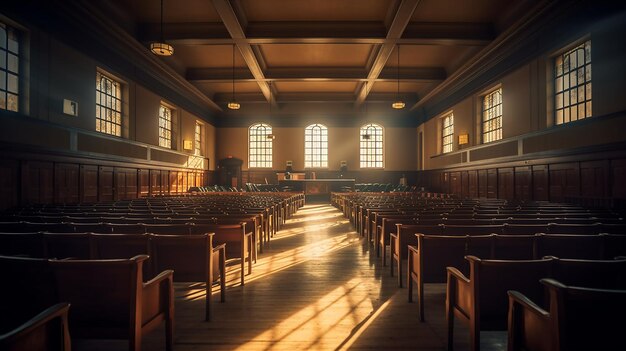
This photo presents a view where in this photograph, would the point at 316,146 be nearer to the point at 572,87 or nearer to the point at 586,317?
the point at 572,87

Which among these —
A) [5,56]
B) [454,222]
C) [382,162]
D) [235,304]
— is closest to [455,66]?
[382,162]

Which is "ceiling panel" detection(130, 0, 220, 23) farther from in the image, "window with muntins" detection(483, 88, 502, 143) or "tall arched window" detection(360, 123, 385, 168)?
"tall arched window" detection(360, 123, 385, 168)

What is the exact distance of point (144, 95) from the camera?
1309 cm

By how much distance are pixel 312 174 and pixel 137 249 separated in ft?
61.2

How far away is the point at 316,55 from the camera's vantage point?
13711 mm

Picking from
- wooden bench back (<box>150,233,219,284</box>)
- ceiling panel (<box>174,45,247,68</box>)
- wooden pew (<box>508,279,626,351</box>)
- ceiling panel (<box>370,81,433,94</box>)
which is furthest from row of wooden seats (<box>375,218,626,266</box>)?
ceiling panel (<box>370,81,433,94</box>)

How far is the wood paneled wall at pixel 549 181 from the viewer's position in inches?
289

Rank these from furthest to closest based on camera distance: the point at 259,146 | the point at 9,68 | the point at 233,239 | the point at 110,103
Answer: the point at 259,146, the point at 110,103, the point at 9,68, the point at 233,239

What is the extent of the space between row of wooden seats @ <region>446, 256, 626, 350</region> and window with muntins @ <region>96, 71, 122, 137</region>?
12.2m

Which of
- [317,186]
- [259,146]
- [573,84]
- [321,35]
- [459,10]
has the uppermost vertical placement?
[459,10]

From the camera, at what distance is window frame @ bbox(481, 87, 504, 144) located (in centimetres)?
1272

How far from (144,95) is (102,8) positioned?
163 inches

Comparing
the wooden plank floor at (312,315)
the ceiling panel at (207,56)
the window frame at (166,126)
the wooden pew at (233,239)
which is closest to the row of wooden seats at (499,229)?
the wooden plank floor at (312,315)

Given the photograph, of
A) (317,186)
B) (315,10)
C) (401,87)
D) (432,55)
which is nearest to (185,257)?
(315,10)
